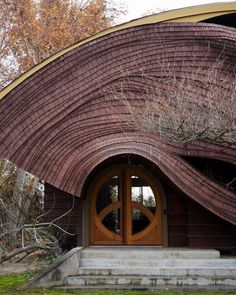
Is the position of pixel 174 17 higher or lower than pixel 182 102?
higher

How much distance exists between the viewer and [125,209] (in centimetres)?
1141

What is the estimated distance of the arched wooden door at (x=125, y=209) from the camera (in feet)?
37.1

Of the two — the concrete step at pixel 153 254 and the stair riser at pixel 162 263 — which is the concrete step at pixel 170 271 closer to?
the stair riser at pixel 162 263

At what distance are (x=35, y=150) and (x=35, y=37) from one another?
1245cm

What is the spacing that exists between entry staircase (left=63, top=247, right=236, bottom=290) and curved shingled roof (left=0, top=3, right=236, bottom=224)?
1.26 metres

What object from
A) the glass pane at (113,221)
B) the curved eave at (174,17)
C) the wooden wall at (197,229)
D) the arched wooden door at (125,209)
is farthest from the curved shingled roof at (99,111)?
the glass pane at (113,221)

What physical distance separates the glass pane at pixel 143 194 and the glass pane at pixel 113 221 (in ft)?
1.85

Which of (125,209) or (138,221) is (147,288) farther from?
(125,209)

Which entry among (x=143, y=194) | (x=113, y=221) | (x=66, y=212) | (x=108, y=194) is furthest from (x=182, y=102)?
(x=66, y=212)

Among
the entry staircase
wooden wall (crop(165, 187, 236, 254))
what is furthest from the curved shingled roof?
the entry staircase

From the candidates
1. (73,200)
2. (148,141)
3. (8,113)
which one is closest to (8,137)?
(8,113)

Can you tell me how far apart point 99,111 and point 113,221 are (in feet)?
9.08

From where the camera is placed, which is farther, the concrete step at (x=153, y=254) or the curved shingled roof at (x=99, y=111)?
the curved shingled roof at (x=99, y=111)

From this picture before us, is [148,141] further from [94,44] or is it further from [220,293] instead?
[220,293]
